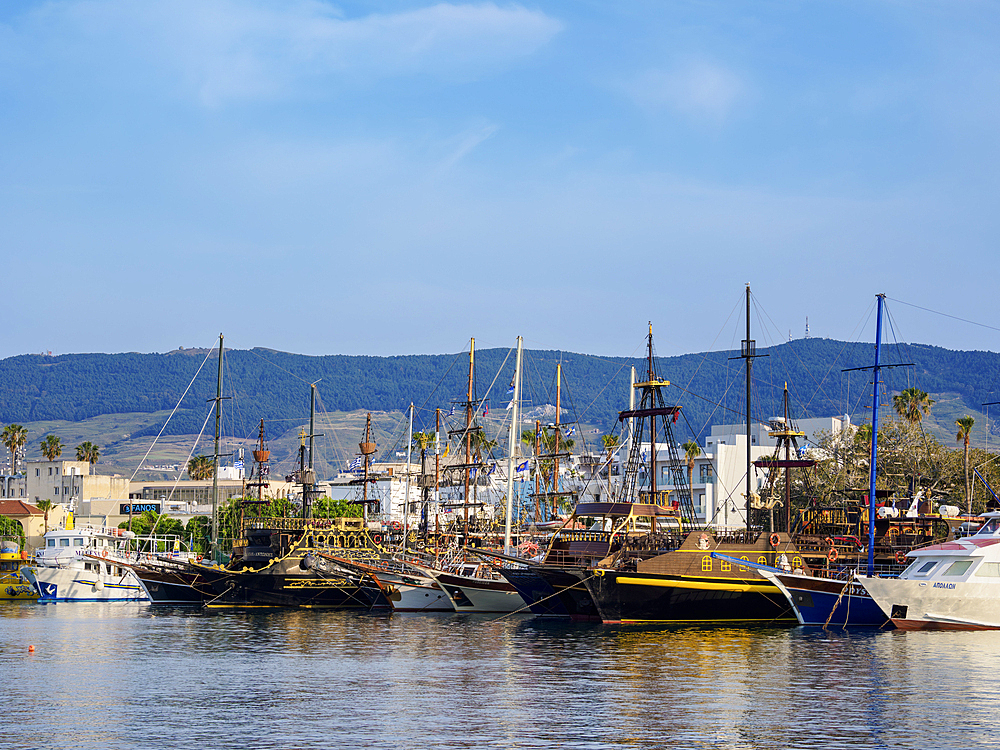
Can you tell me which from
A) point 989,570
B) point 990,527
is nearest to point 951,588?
point 989,570

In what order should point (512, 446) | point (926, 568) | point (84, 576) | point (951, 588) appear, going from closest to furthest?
point (951, 588), point (926, 568), point (512, 446), point (84, 576)

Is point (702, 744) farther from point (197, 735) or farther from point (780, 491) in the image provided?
point (780, 491)

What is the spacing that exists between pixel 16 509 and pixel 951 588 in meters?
130

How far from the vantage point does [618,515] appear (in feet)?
249

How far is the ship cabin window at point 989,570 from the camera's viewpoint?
6291cm

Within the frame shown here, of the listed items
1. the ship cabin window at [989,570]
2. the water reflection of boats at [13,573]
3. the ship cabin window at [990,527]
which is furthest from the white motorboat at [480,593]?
the water reflection of boats at [13,573]

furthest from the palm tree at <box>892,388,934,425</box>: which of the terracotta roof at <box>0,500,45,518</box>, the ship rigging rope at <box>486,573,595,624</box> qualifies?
the terracotta roof at <box>0,500,45,518</box>

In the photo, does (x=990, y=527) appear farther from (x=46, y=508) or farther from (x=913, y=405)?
(x=46, y=508)

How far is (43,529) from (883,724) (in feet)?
466

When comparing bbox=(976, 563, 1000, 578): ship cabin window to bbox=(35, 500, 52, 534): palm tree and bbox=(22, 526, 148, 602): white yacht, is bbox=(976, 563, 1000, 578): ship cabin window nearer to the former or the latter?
bbox=(22, 526, 148, 602): white yacht

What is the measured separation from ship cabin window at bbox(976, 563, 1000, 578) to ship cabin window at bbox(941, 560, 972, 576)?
576 mm

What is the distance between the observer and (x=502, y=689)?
43.7m

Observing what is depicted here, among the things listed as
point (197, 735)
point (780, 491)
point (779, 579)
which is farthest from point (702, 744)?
point (780, 491)

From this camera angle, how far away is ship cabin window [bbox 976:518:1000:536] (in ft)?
213
